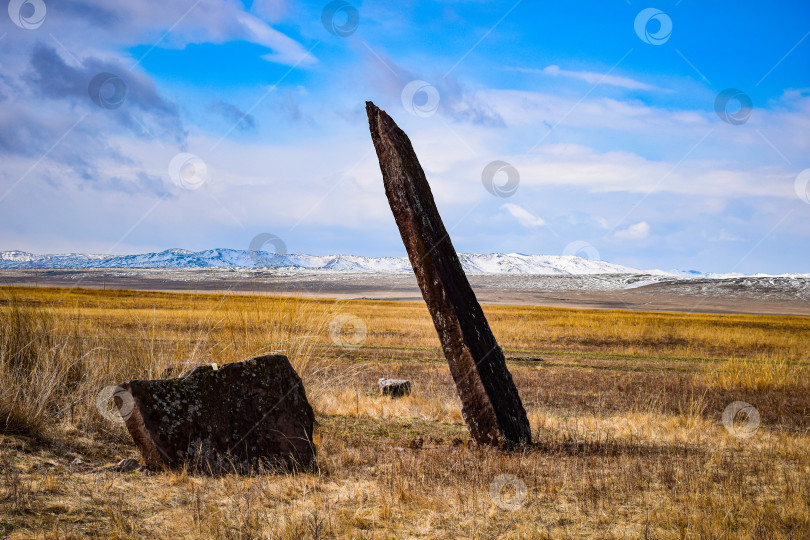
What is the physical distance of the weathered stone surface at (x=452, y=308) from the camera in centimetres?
590

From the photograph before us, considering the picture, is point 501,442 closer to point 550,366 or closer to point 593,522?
point 593,522

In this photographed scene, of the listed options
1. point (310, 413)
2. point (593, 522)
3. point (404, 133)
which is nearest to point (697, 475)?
point (593, 522)

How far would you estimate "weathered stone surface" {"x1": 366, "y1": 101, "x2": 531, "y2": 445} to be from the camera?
590 cm
